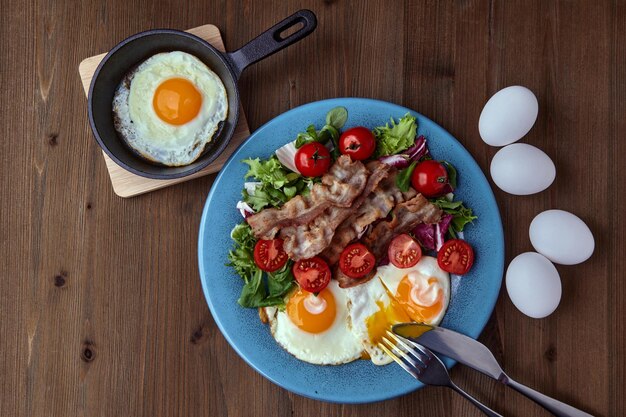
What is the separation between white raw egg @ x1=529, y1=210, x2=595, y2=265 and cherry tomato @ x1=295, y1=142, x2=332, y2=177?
30.9 inches

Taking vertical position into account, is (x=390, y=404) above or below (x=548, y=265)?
below

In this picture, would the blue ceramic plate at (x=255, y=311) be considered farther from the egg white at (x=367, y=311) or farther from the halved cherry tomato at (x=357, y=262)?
the halved cherry tomato at (x=357, y=262)

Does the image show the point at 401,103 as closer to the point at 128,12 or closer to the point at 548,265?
the point at 548,265

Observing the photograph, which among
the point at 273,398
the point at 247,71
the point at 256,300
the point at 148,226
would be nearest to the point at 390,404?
the point at 273,398

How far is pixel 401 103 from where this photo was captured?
221cm

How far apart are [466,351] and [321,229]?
656 millimetres

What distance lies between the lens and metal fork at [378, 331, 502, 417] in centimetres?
202

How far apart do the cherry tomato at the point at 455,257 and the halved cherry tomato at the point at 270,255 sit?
54 centimetres

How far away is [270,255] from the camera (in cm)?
202

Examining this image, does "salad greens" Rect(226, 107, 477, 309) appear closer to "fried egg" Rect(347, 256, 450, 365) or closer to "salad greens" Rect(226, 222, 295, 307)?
"salad greens" Rect(226, 222, 295, 307)

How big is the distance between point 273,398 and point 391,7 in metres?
1.51

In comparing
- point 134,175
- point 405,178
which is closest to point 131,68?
point 134,175

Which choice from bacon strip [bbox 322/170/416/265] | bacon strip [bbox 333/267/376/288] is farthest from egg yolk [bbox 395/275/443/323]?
bacon strip [bbox 322/170/416/265]

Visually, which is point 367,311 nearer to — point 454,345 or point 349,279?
point 349,279
